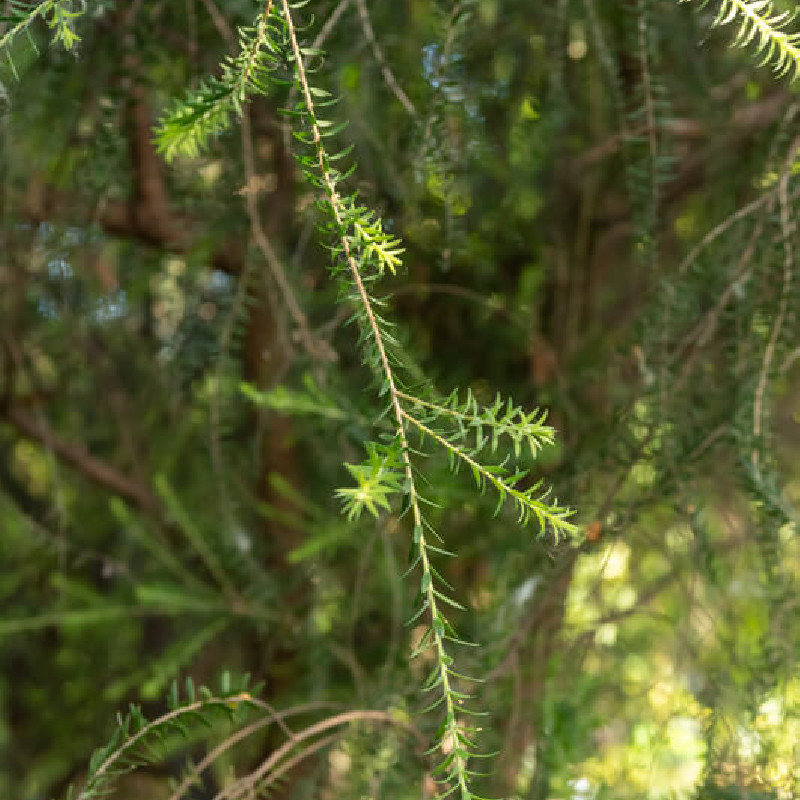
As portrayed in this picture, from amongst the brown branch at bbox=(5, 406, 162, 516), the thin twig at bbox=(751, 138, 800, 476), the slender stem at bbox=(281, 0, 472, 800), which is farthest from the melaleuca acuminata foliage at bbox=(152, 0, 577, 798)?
the brown branch at bbox=(5, 406, 162, 516)

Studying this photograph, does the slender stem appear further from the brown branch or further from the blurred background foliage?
the brown branch

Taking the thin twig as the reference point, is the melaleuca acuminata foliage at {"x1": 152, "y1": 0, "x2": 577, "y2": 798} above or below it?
above

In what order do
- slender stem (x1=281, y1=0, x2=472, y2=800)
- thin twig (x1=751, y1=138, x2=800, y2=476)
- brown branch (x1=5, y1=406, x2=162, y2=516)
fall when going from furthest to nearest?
brown branch (x1=5, y1=406, x2=162, y2=516)
thin twig (x1=751, y1=138, x2=800, y2=476)
slender stem (x1=281, y1=0, x2=472, y2=800)

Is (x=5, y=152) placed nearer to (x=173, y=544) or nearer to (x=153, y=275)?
(x=153, y=275)

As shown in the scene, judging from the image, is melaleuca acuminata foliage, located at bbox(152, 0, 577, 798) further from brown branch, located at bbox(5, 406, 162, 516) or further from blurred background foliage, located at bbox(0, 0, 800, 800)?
brown branch, located at bbox(5, 406, 162, 516)

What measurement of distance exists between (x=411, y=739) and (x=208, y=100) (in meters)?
0.37

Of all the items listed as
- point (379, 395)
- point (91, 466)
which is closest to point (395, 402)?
point (379, 395)

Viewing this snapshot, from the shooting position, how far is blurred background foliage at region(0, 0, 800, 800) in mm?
480

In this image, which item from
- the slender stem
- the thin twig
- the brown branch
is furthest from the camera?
the brown branch

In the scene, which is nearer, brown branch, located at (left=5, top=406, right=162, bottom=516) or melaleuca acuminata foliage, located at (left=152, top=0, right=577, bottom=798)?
melaleuca acuminata foliage, located at (left=152, top=0, right=577, bottom=798)

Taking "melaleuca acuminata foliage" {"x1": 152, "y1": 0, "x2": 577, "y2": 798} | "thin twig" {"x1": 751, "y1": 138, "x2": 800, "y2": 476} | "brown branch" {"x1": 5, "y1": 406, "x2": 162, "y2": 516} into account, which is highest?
"melaleuca acuminata foliage" {"x1": 152, "y1": 0, "x2": 577, "y2": 798}

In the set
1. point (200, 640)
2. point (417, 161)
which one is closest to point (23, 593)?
point (200, 640)

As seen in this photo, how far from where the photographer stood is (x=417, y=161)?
449mm

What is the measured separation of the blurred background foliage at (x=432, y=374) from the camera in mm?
480
